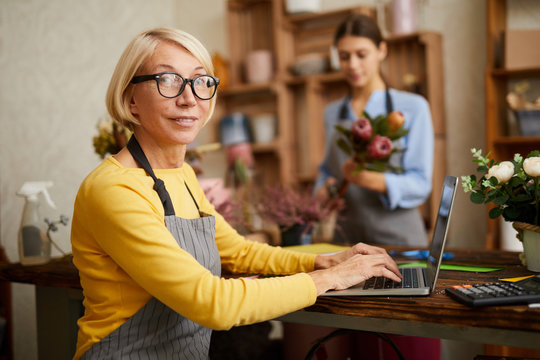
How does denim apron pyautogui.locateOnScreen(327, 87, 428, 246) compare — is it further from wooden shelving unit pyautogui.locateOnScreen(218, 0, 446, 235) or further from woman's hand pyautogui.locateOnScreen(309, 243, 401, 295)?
woman's hand pyautogui.locateOnScreen(309, 243, 401, 295)

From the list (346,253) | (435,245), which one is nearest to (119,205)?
(346,253)

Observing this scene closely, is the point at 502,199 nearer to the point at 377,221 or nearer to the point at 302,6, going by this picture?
the point at 377,221

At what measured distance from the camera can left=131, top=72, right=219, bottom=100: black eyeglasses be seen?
1222 millimetres

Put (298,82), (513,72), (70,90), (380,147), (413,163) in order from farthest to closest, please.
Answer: (298,82)
(513,72)
(70,90)
(413,163)
(380,147)

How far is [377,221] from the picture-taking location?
2463 millimetres

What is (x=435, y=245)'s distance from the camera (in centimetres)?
133

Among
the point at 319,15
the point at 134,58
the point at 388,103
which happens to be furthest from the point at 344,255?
the point at 319,15

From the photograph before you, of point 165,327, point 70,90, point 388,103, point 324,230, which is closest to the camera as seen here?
point 165,327

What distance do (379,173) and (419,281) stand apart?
1094mm

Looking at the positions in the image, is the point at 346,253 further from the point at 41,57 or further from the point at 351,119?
the point at 41,57

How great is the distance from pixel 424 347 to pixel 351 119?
125 centimetres

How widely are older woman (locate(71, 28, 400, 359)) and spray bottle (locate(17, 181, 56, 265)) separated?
2.24 ft

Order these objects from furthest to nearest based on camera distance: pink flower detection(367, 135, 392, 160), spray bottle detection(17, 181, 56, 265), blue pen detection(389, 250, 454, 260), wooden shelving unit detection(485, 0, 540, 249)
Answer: wooden shelving unit detection(485, 0, 540, 249)
pink flower detection(367, 135, 392, 160)
spray bottle detection(17, 181, 56, 265)
blue pen detection(389, 250, 454, 260)

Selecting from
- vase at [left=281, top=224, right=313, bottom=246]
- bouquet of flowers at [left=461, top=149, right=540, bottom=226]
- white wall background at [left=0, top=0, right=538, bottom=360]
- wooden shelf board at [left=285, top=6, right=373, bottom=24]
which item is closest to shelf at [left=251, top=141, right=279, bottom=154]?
wooden shelf board at [left=285, top=6, right=373, bottom=24]
